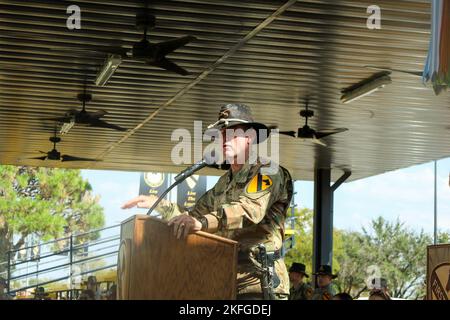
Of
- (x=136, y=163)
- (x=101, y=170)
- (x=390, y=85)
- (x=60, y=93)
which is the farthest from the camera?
(x=101, y=170)

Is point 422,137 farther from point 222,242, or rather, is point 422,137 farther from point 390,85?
point 222,242

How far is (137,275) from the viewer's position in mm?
3139

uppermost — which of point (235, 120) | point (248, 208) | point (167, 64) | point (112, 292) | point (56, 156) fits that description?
point (56, 156)

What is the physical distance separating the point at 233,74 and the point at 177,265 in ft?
29.5

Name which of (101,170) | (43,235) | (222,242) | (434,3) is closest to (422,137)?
(101,170)

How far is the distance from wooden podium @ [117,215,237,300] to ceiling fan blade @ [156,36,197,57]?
6267mm

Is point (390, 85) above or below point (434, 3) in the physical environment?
above

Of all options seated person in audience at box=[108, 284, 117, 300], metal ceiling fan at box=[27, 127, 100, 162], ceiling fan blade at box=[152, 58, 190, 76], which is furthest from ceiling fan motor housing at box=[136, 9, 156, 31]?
metal ceiling fan at box=[27, 127, 100, 162]

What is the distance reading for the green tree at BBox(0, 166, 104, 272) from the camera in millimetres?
29156

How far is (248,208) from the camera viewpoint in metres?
3.55

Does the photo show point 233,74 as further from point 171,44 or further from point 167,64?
point 171,44

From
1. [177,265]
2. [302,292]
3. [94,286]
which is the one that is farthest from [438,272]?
[302,292]

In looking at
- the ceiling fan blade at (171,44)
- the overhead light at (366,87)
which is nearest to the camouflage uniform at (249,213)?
the ceiling fan blade at (171,44)
